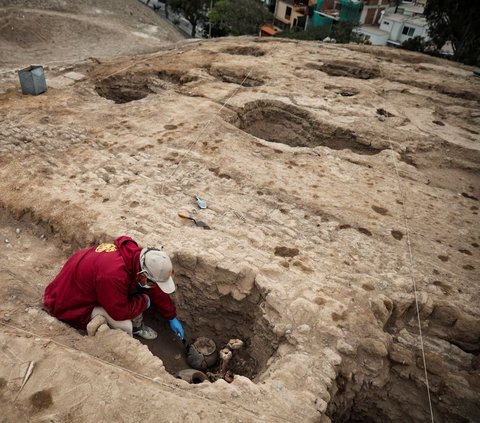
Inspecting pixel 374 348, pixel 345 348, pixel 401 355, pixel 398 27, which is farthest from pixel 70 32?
pixel 398 27

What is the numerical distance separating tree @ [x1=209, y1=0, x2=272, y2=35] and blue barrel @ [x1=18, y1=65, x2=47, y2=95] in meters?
23.4

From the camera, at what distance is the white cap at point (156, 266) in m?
3.29

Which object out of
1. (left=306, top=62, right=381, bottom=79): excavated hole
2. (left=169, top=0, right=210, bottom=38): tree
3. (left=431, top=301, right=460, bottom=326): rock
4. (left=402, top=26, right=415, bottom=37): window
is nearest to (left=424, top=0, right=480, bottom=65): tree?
(left=306, top=62, right=381, bottom=79): excavated hole

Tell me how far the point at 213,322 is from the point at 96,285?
5.35 ft

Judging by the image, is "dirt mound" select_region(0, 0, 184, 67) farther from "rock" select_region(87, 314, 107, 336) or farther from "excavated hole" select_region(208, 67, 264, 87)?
"rock" select_region(87, 314, 107, 336)

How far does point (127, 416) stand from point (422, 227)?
4460mm

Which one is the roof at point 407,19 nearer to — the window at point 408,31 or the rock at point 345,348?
the window at point 408,31

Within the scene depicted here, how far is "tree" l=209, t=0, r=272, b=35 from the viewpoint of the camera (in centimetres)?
2788

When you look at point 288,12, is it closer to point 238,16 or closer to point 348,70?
point 238,16

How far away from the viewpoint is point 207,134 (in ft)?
22.2

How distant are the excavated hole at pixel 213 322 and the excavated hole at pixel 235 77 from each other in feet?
21.6

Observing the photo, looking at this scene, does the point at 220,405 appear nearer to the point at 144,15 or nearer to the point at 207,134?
the point at 207,134

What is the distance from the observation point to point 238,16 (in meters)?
28.3

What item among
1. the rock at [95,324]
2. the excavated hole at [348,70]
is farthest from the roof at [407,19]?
the rock at [95,324]
